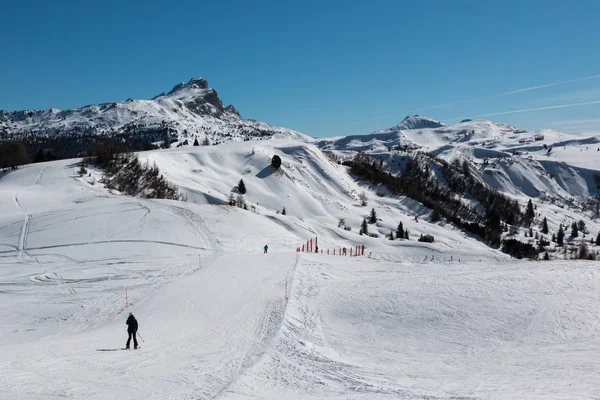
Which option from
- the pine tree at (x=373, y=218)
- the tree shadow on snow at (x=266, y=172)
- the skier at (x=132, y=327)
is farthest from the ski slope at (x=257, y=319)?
the tree shadow on snow at (x=266, y=172)

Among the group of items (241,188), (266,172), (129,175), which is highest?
(266,172)

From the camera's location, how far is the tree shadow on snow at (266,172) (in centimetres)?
9906

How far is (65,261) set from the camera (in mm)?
31500

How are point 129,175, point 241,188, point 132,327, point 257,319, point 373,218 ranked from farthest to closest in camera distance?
point 373,218, point 241,188, point 129,175, point 257,319, point 132,327

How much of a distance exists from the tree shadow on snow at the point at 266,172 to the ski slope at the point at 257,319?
54148 millimetres

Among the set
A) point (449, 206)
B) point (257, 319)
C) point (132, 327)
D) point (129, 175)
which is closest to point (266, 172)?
point (129, 175)

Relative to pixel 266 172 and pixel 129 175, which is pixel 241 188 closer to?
pixel 266 172

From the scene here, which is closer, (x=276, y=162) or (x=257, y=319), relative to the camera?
(x=257, y=319)

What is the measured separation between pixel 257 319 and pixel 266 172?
82457 millimetres

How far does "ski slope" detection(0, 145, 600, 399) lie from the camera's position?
43.3 feet

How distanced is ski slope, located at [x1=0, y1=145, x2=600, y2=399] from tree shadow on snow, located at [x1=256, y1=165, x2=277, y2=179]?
178ft

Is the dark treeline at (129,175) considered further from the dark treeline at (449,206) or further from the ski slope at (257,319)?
the dark treeline at (449,206)

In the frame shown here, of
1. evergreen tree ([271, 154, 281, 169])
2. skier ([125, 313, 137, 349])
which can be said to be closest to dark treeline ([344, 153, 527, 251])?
evergreen tree ([271, 154, 281, 169])

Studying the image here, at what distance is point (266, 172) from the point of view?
10075 centimetres
